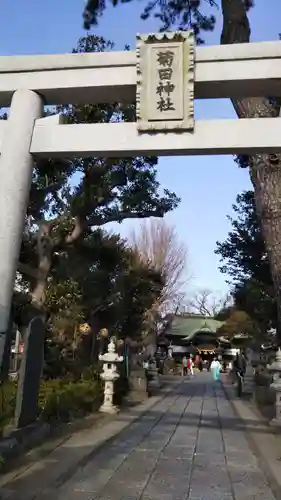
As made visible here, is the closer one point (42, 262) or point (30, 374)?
point (30, 374)

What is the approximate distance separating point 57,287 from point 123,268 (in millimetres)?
3116

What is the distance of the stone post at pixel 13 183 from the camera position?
5.58 metres

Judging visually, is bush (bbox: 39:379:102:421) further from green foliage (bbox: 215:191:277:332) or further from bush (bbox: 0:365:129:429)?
green foliage (bbox: 215:191:277:332)

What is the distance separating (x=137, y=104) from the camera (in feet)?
18.8

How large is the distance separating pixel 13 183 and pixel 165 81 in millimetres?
2071

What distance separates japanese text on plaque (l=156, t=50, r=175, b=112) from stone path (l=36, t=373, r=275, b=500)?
13.5 ft

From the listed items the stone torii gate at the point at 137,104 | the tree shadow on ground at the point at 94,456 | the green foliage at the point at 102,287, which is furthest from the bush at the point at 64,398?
the green foliage at the point at 102,287

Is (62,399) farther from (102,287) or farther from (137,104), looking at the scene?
(102,287)

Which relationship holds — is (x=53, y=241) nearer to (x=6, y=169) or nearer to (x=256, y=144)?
(x=6, y=169)

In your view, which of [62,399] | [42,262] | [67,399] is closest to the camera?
[62,399]

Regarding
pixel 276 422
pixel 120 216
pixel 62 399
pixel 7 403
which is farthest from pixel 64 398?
pixel 120 216

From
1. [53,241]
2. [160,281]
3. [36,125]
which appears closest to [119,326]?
[160,281]

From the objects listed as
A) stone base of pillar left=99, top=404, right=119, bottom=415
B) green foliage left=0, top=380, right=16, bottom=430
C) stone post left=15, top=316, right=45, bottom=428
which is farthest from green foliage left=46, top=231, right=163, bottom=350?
stone post left=15, top=316, right=45, bottom=428

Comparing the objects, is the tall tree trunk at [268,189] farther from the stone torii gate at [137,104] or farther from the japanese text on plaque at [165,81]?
the japanese text on plaque at [165,81]
